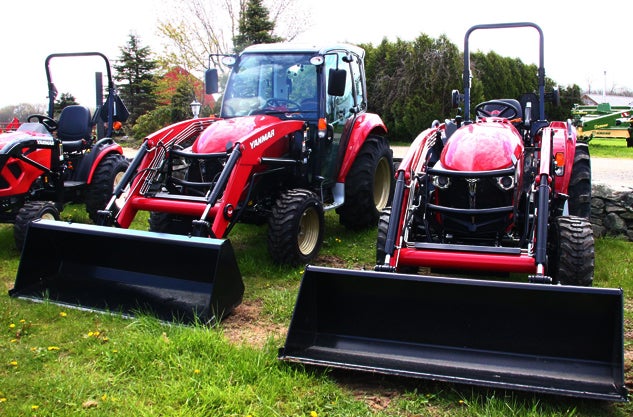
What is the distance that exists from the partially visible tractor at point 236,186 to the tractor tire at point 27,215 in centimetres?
99

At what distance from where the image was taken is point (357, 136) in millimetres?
6750

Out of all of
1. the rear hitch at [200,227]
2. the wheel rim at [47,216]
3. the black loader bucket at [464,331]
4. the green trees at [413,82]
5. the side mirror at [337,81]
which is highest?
the green trees at [413,82]

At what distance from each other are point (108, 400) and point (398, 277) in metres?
1.68

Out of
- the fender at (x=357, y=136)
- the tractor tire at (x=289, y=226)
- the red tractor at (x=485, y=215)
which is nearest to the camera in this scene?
the red tractor at (x=485, y=215)

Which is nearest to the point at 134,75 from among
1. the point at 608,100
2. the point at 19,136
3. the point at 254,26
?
the point at 254,26

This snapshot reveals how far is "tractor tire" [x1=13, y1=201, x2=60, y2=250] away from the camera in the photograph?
5929 mm

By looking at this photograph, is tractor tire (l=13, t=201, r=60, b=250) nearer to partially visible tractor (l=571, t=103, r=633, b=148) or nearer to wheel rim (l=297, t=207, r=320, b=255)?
wheel rim (l=297, t=207, r=320, b=255)

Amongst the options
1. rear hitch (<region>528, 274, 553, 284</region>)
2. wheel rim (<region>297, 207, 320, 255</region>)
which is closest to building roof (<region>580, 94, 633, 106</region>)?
wheel rim (<region>297, 207, 320, 255</region>)

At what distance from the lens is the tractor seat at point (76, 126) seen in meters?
7.93

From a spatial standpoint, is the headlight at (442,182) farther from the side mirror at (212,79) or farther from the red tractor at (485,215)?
the side mirror at (212,79)

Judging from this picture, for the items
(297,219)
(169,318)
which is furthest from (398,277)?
(297,219)

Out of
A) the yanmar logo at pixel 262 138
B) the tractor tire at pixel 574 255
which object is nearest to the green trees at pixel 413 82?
the yanmar logo at pixel 262 138

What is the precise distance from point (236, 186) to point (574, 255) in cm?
269

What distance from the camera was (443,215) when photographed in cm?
445
